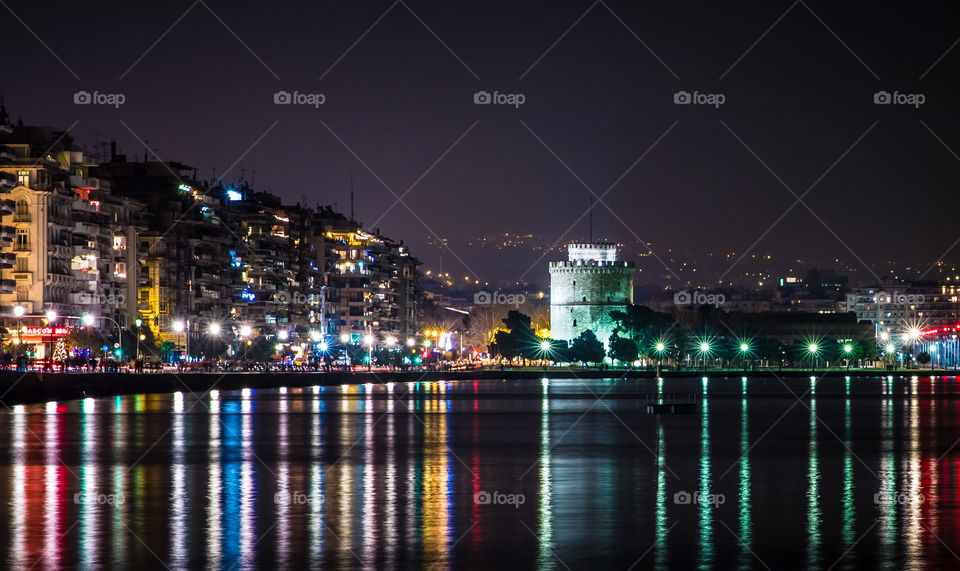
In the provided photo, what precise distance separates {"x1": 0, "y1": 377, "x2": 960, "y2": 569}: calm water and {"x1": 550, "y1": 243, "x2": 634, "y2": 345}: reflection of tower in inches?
3998

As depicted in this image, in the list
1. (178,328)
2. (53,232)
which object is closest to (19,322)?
(53,232)

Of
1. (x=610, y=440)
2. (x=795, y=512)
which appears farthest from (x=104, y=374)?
(x=795, y=512)

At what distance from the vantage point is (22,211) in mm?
94812

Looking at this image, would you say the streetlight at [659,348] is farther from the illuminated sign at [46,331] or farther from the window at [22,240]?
the window at [22,240]

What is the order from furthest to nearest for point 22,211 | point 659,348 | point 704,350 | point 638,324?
point 704,350 < point 659,348 < point 638,324 < point 22,211

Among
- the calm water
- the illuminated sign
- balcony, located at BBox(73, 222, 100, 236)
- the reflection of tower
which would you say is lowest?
the calm water

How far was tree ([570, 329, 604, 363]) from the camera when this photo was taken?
15600cm

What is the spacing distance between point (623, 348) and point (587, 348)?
140 inches

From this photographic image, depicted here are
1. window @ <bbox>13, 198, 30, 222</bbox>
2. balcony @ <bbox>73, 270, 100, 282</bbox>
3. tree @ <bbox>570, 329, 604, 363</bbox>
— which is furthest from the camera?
tree @ <bbox>570, 329, 604, 363</bbox>

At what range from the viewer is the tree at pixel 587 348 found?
156 metres

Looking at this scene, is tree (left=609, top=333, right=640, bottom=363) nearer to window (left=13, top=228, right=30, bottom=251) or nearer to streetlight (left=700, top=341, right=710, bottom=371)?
streetlight (left=700, top=341, right=710, bottom=371)

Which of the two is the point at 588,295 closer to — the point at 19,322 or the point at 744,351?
the point at 744,351

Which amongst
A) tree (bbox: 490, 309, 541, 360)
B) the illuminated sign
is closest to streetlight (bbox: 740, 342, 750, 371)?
tree (bbox: 490, 309, 541, 360)

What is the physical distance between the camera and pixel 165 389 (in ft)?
301
